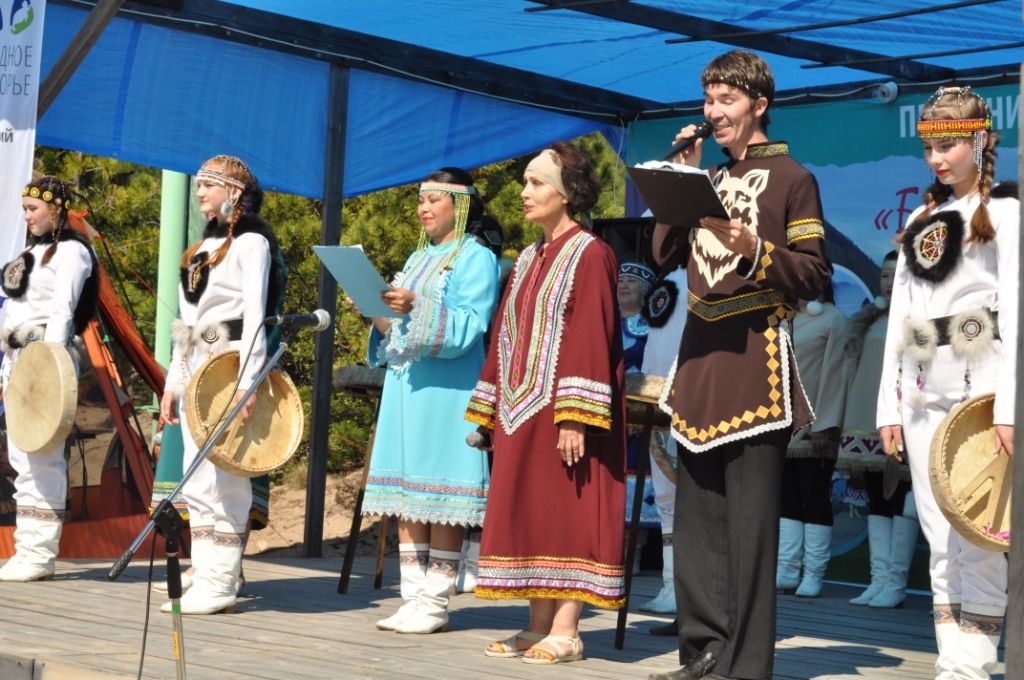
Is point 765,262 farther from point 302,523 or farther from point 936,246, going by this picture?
point 302,523

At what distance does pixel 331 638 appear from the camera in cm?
557

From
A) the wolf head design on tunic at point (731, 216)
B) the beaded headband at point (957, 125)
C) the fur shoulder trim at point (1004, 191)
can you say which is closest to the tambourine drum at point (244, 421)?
the wolf head design on tunic at point (731, 216)

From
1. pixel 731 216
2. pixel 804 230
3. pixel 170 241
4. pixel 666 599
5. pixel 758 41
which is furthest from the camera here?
pixel 170 241

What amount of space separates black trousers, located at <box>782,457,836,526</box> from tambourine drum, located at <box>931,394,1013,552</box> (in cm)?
359

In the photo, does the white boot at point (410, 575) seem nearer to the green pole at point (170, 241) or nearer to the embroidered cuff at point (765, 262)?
the embroidered cuff at point (765, 262)

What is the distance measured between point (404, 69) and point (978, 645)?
16.3 ft

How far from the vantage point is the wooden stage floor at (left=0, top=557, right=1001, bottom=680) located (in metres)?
4.85

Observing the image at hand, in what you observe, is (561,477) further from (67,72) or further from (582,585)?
(67,72)

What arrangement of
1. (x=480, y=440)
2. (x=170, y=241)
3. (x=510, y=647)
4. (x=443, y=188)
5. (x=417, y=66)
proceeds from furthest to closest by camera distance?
(x=170, y=241), (x=417, y=66), (x=443, y=188), (x=480, y=440), (x=510, y=647)

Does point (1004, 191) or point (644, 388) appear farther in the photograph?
point (644, 388)

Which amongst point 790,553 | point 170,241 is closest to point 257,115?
point 170,241

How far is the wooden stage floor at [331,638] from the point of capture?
4852mm

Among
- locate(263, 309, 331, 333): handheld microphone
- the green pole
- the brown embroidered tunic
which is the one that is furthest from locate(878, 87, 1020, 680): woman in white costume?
the green pole

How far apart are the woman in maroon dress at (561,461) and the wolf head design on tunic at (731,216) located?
0.57 meters
